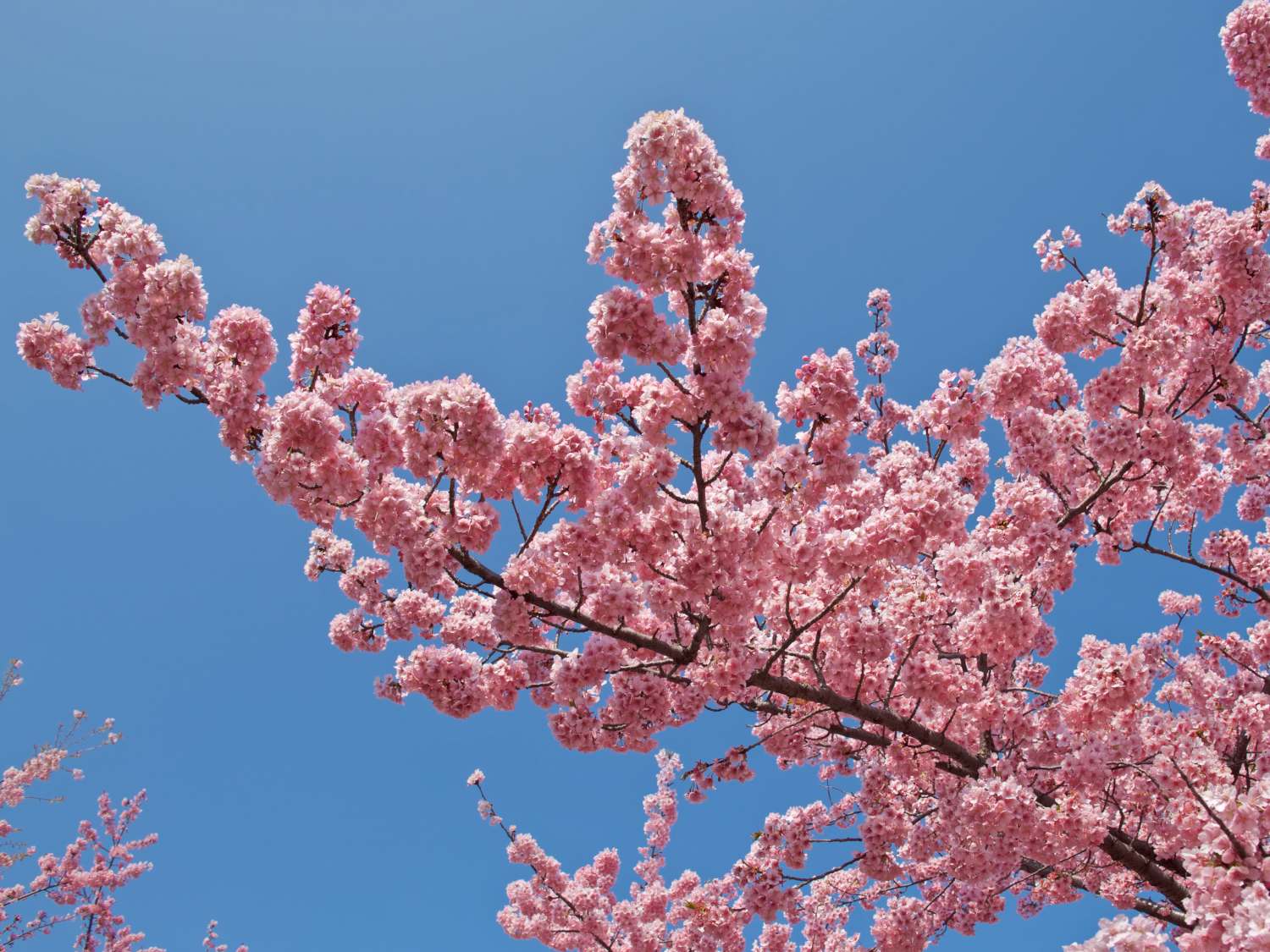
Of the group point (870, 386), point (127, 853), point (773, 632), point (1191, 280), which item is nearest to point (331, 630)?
point (773, 632)

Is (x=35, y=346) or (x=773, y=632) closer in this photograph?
(x=35, y=346)

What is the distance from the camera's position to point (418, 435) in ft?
20.9

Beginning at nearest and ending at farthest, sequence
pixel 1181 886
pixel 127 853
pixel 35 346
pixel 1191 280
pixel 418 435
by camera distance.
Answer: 1. pixel 418 435
2. pixel 35 346
3. pixel 1181 886
4. pixel 1191 280
5. pixel 127 853

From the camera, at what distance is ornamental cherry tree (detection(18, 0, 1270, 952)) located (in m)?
6.06

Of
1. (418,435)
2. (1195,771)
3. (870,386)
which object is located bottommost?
(1195,771)

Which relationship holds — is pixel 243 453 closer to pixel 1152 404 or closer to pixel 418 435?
pixel 418 435

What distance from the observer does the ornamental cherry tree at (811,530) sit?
19.9 feet

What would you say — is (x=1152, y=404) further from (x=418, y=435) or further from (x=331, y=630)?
(x=331, y=630)

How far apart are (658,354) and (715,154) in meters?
1.59

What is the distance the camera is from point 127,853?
1972 centimetres

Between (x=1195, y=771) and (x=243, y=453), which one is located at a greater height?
(x=243, y=453)

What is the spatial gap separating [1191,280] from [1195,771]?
21.9 ft

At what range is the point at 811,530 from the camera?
25.7 feet

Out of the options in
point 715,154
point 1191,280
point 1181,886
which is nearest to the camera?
point 715,154
